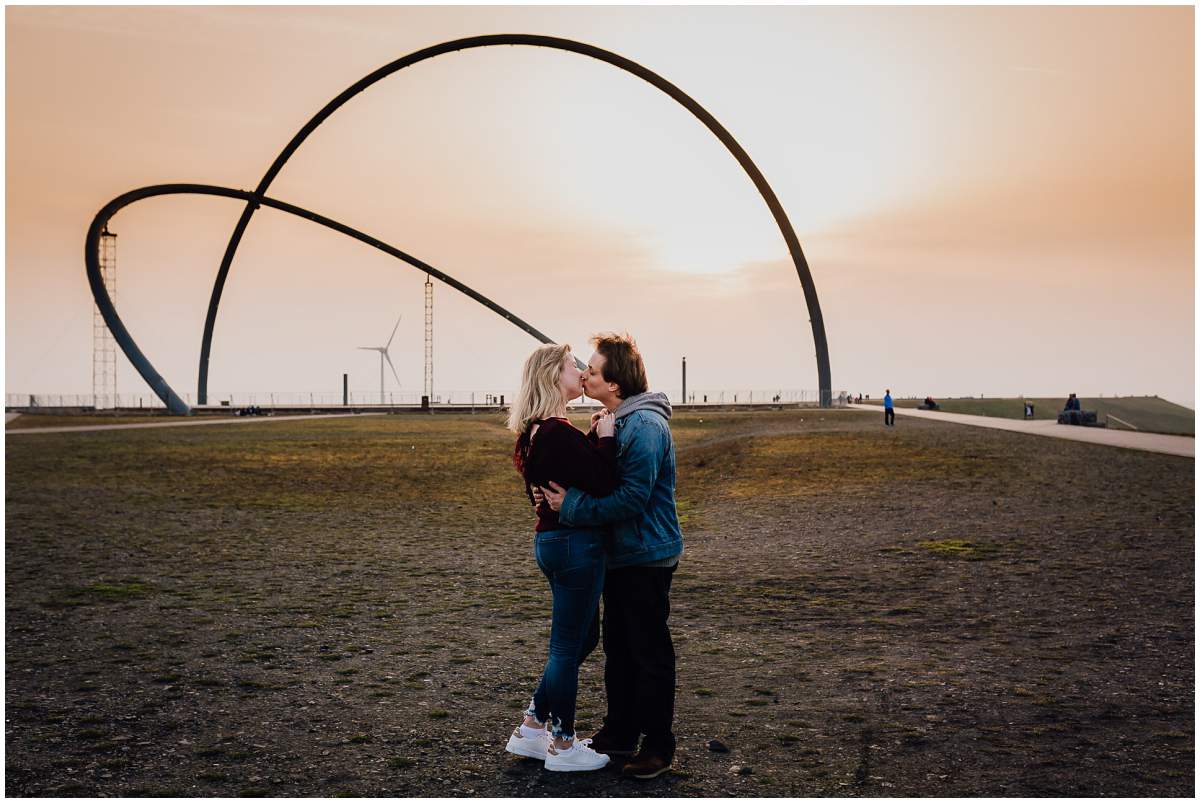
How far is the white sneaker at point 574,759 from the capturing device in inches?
202

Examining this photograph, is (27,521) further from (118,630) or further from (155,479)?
(118,630)

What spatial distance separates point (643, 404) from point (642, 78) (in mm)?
57901

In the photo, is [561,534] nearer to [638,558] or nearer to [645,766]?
[638,558]

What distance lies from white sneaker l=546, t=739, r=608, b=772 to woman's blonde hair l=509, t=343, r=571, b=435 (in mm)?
1492

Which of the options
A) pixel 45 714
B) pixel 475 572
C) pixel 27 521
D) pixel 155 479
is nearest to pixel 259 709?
pixel 45 714

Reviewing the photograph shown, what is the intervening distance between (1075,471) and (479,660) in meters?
14.3

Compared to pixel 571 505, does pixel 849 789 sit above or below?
below

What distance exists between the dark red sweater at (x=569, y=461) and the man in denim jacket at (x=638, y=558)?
50 mm

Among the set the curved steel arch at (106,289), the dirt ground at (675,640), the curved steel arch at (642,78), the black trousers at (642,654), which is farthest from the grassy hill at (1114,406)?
the black trousers at (642,654)

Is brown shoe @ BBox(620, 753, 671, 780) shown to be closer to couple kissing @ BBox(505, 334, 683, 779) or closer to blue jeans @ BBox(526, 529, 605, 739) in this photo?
couple kissing @ BBox(505, 334, 683, 779)

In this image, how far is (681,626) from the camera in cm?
823

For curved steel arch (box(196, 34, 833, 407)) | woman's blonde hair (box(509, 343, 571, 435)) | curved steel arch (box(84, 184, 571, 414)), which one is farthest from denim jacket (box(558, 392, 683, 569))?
curved steel arch (box(84, 184, 571, 414))

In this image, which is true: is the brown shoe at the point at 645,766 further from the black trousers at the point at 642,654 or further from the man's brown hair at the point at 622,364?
the man's brown hair at the point at 622,364

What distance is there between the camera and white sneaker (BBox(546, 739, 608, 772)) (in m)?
5.12
